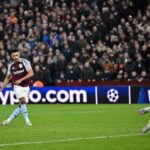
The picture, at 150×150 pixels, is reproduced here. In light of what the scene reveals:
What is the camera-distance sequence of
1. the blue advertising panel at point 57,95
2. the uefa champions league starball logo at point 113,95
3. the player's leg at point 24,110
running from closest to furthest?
1. the player's leg at point 24,110
2. the uefa champions league starball logo at point 113,95
3. the blue advertising panel at point 57,95

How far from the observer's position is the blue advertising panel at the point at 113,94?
29469 mm

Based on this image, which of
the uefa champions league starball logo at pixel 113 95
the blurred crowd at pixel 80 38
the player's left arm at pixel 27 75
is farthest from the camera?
the blurred crowd at pixel 80 38

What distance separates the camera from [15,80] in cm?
1814

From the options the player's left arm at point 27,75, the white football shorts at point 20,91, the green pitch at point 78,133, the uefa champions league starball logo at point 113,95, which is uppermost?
the player's left arm at point 27,75

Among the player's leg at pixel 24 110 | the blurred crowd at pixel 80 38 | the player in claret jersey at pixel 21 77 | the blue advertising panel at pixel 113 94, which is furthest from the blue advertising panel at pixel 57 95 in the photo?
the player's leg at pixel 24 110

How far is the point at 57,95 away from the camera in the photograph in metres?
30.3

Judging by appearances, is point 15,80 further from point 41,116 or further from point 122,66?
point 122,66

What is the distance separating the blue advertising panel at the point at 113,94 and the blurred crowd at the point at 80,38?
1.93 feet

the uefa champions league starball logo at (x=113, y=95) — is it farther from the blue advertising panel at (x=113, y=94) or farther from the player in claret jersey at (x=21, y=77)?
the player in claret jersey at (x=21, y=77)

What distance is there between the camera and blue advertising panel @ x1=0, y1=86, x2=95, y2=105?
3003 cm

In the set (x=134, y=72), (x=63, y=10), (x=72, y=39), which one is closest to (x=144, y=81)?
(x=134, y=72)

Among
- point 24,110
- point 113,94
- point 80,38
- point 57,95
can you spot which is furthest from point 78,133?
point 80,38

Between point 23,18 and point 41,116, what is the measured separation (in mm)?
15035

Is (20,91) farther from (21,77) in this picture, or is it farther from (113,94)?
(113,94)
